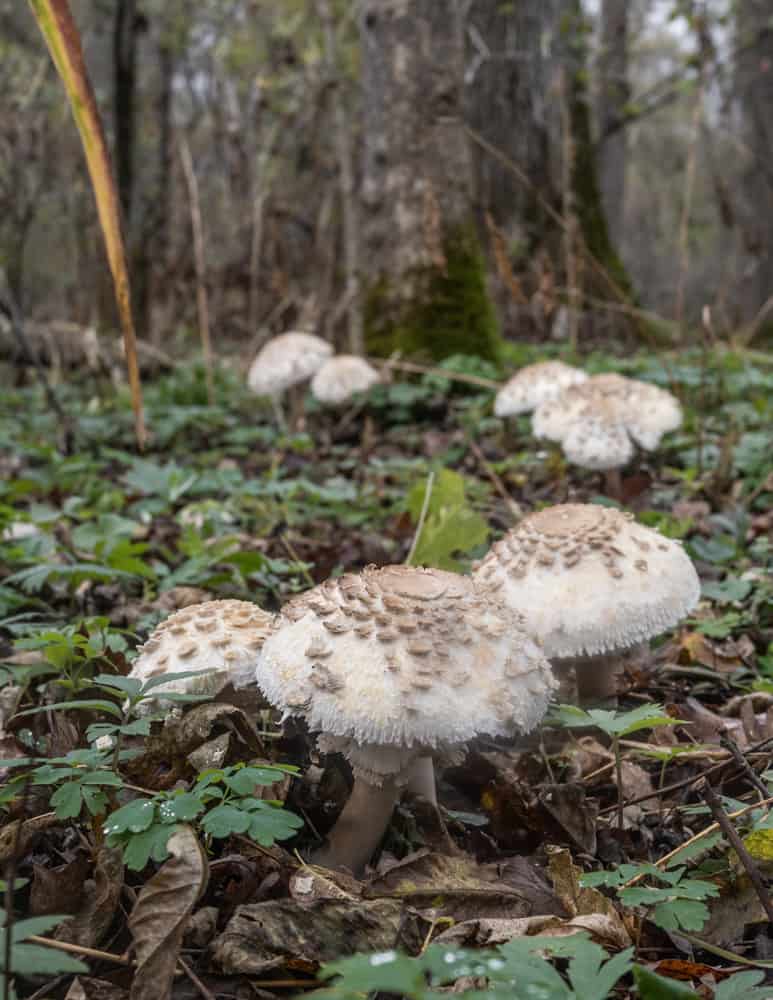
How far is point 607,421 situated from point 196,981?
319 centimetres

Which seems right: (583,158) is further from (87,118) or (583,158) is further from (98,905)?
(98,905)

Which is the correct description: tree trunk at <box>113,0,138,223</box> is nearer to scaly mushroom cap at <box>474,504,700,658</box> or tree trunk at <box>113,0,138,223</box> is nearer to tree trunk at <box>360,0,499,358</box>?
tree trunk at <box>360,0,499,358</box>

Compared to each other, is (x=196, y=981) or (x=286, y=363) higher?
(x=286, y=363)

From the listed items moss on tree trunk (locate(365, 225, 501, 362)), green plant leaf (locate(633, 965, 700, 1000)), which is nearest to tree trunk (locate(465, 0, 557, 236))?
moss on tree trunk (locate(365, 225, 501, 362))

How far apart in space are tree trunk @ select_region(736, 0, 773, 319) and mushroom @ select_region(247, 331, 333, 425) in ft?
24.6

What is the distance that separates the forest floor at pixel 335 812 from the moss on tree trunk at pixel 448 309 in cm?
341

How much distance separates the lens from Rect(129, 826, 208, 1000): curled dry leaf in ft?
4.74

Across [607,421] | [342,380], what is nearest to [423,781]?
[607,421]

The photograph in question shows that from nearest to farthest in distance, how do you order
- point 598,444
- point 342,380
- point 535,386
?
point 598,444 → point 535,386 → point 342,380

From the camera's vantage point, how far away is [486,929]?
66.0 inches

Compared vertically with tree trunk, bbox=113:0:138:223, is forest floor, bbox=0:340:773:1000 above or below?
below

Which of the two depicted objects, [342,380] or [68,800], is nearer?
[68,800]

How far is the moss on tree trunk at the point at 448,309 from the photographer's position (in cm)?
698

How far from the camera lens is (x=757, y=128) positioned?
12312 millimetres
